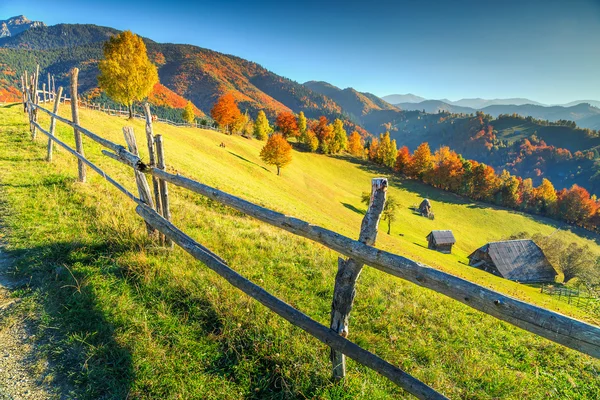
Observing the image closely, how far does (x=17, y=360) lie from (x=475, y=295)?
5002mm

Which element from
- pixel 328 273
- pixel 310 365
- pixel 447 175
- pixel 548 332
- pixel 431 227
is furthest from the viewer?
pixel 447 175

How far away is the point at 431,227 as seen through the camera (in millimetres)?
53250

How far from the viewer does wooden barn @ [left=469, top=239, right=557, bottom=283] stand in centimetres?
4125

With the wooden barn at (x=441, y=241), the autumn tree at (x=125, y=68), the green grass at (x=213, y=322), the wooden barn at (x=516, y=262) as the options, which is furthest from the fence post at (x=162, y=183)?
the wooden barn at (x=516, y=262)

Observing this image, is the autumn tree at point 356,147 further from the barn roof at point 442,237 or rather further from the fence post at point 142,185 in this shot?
the fence post at point 142,185

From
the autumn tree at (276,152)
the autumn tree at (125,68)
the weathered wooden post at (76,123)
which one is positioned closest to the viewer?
the weathered wooden post at (76,123)

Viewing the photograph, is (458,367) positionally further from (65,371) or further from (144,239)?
(144,239)

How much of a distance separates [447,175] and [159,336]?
7824cm

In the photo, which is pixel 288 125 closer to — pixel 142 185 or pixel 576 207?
pixel 576 207

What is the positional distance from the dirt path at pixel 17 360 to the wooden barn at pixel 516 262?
49198 millimetres

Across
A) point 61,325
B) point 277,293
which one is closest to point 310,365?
point 277,293

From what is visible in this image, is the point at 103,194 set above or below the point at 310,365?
above

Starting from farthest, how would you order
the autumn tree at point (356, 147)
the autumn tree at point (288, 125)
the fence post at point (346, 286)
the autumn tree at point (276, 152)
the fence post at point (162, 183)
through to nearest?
1. the autumn tree at point (356, 147)
2. the autumn tree at point (288, 125)
3. the autumn tree at point (276, 152)
4. the fence post at point (162, 183)
5. the fence post at point (346, 286)

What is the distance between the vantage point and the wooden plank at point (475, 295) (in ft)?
6.63
